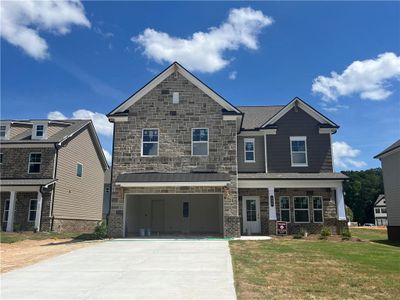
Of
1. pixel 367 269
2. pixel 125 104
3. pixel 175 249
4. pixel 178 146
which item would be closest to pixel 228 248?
pixel 175 249

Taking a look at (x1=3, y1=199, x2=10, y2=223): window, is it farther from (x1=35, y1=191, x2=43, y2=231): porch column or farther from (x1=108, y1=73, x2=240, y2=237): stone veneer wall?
(x1=108, y1=73, x2=240, y2=237): stone veneer wall

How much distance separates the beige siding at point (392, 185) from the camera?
72.1 feet

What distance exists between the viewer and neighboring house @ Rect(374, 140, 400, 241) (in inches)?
862

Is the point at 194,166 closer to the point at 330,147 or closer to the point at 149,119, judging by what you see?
the point at 149,119

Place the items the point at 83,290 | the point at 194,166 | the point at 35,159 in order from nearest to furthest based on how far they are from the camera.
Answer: the point at 83,290, the point at 194,166, the point at 35,159

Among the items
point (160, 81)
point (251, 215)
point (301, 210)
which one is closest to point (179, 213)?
point (251, 215)

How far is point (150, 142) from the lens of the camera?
68.8 ft

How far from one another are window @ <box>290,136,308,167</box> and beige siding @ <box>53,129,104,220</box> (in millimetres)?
16517

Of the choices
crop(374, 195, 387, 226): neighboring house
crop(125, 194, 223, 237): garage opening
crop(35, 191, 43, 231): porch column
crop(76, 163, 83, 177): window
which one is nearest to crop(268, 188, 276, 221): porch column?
crop(125, 194, 223, 237): garage opening

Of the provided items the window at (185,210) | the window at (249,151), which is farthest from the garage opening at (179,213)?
the window at (249,151)

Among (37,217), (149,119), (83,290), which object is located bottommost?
(83,290)

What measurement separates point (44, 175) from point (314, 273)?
22.0 meters

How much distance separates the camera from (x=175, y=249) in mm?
14531

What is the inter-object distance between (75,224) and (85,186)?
3598mm
